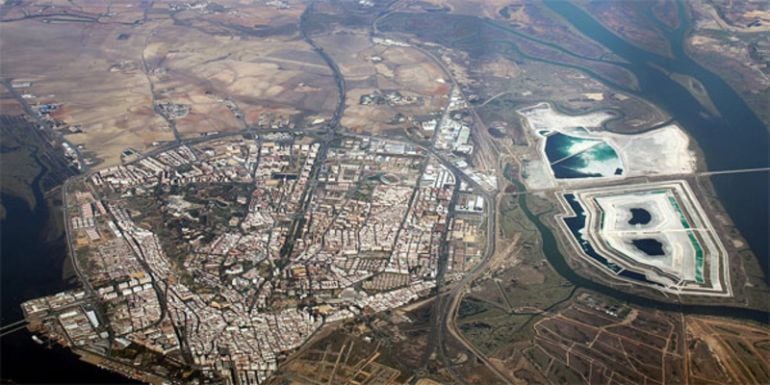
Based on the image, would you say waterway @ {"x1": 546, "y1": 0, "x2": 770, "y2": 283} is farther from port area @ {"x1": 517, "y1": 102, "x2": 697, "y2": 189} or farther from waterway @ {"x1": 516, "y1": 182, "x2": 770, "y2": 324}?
waterway @ {"x1": 516, "y1": 182, "x2": 770, "y2": 324}

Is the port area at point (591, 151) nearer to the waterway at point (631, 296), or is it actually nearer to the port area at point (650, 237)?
the port area at point (650, 237)

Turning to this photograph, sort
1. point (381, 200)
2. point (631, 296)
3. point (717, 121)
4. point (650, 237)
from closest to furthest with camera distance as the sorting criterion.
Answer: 1. point (631, 296)
2. point (650, 237)
3. point (381, 200)
4. point (717, 121)

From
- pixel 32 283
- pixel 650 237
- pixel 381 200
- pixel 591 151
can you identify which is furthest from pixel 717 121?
pixel 32 283

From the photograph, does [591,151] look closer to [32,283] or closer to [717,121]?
[717,121]

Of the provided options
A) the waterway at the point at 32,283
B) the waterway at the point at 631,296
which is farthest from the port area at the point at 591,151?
the waterway at the point at 32,283

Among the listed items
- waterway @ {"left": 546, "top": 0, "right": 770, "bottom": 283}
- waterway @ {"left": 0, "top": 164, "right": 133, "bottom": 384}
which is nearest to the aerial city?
waterway @ {"left": 0, "top": 164, "right": 133, "bottom": 384}

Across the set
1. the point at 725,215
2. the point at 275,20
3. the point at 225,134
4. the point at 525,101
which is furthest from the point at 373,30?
the point at 725,215

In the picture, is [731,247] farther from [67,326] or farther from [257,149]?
[67,326]
